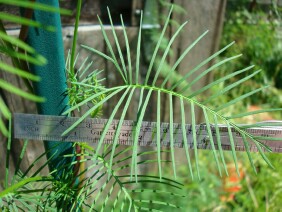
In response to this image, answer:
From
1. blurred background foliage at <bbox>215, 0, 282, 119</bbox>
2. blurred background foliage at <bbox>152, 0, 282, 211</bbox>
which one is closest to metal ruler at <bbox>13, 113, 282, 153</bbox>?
blurred background foliage at <bbox>152, 0, 282, 211</bbox>

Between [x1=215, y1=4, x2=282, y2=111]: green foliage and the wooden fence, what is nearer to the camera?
the wooden fence

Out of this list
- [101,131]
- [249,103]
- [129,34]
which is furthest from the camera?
[249,103]

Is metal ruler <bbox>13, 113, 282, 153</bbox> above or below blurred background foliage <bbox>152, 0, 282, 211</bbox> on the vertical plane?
below

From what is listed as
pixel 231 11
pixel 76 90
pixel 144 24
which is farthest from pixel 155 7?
pixel 231 11

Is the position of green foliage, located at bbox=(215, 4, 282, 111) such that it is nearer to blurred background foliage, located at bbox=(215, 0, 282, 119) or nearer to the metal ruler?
blurred background foliage, located at bbox=(215, 0, 282, 119)

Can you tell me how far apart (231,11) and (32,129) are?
1.92 meters

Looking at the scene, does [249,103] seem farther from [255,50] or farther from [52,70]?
[52,70]

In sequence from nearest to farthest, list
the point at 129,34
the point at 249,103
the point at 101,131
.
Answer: the point at 101,131, the point at 129,34, the point at 249,103

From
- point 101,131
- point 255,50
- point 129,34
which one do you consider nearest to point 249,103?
point 255,50

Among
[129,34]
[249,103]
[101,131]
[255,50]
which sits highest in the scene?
[255,50]

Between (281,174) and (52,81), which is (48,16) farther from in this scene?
(281,174)

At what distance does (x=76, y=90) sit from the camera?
66 centimetres

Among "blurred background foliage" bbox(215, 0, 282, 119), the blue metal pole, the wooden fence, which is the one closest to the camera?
the blue metal pole

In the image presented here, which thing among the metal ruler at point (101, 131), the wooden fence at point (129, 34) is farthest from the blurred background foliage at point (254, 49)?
the metal ruler at point (101, 131)
